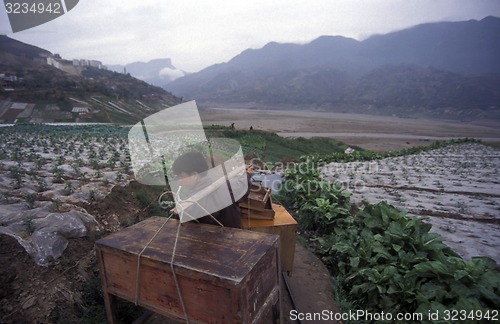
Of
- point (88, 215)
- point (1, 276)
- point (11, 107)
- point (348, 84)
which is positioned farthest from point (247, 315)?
point (348, 84)

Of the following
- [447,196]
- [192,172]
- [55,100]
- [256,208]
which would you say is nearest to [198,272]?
[192,172]

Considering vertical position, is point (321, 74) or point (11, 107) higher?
point (321, 74)

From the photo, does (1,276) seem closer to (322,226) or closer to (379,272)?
(379,272)

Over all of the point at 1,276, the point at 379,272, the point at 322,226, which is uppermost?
the point at 1,276

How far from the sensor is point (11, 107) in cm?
4384

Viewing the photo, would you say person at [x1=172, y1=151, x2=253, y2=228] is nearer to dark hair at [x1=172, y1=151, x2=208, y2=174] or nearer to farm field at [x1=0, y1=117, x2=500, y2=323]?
dark hair at [x1=172, y1=151, x2=208, y2=174]

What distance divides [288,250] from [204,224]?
1723 mm

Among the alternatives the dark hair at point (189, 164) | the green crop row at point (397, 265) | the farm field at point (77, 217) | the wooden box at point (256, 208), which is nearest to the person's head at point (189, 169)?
the dark hair at point (189, 164)

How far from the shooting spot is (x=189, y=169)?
2891 mm

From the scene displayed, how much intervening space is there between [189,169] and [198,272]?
102 centimetres

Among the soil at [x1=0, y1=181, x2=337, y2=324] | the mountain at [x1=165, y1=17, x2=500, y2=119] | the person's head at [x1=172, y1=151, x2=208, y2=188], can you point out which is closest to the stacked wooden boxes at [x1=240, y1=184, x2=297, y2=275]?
the soil at [x1=0, y1=181, x2=337, y2=324]

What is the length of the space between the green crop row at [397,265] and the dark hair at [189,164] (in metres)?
2.86

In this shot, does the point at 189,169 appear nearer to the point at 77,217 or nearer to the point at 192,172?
the point at 192,172

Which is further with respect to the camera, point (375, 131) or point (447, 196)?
point (375, 131)
